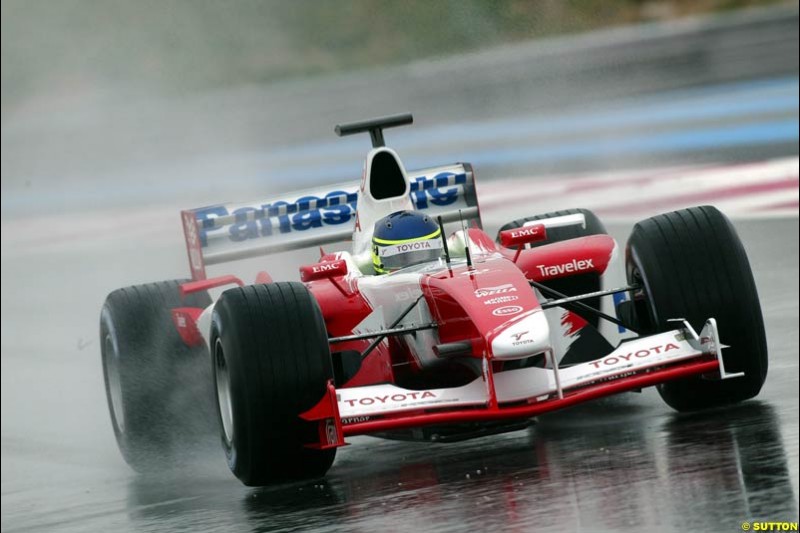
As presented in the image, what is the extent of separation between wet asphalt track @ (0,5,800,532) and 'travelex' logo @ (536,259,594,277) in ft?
2.70

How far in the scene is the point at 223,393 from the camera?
30.5 feet

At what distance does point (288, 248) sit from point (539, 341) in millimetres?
3843

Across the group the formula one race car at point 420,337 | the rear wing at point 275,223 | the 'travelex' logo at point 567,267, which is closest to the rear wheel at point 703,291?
the formula one race car at point 420,337

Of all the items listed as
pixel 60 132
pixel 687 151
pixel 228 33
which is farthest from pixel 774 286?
pixel 228 33

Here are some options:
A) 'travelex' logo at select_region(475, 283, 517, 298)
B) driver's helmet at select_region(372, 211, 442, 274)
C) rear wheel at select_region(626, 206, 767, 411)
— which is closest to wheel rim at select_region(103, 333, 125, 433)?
driver's helmet at select_region(372, 211, 442, 274)

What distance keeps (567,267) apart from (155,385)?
2858 millimetres

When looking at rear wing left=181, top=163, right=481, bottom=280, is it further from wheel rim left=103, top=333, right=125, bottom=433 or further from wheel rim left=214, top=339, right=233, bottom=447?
wheel rim left=214, top=339, right=233, bottom=447

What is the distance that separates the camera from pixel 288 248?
11.8 m

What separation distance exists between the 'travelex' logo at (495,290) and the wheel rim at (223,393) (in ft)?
4.54

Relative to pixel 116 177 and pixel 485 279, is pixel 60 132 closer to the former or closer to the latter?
pixel 116 177

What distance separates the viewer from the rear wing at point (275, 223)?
11672mm

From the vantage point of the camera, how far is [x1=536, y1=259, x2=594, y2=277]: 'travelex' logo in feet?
32.7

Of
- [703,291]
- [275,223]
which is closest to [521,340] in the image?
[703,291]

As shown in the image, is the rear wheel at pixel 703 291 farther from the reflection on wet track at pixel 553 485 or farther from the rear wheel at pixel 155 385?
the rear wheel at pixel 155 385
